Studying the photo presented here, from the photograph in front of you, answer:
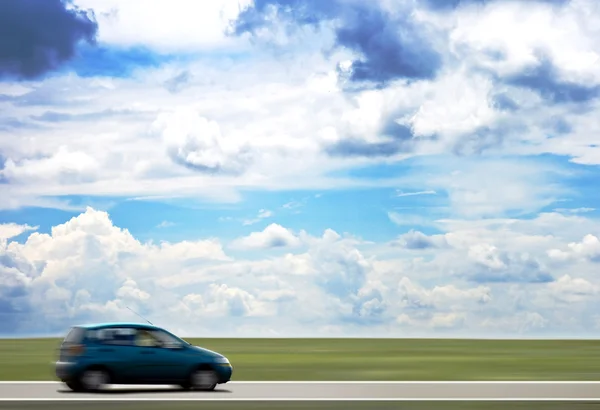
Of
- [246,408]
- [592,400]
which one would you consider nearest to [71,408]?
[246,408]

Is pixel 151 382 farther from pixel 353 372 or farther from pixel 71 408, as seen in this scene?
pixel 353 372

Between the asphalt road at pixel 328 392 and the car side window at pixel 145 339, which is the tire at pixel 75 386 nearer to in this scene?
the asphalt road at pixel 328 392

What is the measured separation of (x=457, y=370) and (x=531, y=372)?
333 cm

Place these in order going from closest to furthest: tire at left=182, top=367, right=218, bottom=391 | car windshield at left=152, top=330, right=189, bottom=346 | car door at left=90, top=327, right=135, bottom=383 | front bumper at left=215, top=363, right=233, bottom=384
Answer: car door at left=90, top=327, right=135, bottom=383 → tire at left=182, top=367, right=218, bottom=391 → car windshield at left=152, top=330, right=189, bottom=346 → front bumper at left=215, top=363, right=233, bottom=384

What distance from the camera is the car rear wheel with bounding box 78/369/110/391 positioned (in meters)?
23.7

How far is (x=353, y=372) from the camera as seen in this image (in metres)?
37.7

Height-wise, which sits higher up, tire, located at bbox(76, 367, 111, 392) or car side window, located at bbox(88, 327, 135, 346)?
car side window, located at bbox(88, 327, 135, 346)

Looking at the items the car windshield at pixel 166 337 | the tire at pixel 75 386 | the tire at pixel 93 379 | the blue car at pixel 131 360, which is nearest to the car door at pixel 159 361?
the blue car at pixel 131 360

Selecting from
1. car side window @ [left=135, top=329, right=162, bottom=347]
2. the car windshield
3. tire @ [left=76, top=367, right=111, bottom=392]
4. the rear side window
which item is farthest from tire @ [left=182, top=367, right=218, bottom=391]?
the rear side window

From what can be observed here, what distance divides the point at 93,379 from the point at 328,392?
4971mm

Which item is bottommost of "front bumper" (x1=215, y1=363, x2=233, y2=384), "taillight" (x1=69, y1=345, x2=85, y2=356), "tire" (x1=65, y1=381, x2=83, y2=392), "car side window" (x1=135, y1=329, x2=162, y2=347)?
"tire" (x1=65, y1=381, x2=83, y2=392)

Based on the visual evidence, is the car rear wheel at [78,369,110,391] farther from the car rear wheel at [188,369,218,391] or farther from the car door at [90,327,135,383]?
the car rear wheel at [188,369,218,391]

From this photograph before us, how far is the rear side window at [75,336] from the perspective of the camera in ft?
78.6

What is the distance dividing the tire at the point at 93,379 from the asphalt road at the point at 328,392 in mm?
294
